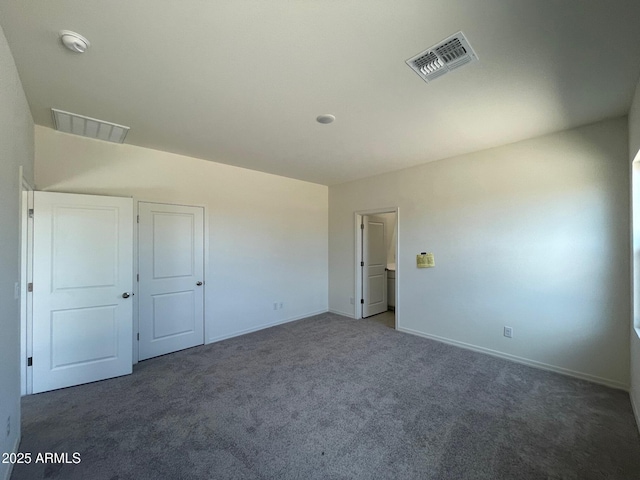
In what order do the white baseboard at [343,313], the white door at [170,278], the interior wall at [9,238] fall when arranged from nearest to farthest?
the interior wall at [9,238], the white door at [170,278], the white baseboard at [343,313]

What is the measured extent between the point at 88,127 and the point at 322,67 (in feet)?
8.47

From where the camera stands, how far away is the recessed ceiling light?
2494 millimetres

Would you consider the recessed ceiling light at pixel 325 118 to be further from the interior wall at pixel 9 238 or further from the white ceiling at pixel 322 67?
the interior wall at pixel 9 238

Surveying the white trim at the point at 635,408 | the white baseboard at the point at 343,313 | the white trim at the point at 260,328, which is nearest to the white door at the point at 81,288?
the white trim at the point at 260,328

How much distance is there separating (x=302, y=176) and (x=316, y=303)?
2.55 metres

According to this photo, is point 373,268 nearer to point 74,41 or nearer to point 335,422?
point 335,422

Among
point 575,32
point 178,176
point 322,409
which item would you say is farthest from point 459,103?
point 178,176

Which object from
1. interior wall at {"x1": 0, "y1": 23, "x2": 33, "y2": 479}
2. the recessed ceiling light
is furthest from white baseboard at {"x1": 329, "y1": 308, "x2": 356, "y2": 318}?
interior wall at {"x1": 0, "y1": 23, "x2": 33, "y2": 479}

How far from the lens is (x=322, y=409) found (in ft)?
7.58

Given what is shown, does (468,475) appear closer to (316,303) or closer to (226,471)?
(226,471)

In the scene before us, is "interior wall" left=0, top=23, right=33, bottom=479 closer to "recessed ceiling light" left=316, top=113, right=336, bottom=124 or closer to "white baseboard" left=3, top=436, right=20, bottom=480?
"white baseboard" left=3, top=436, right=20, bottom=480

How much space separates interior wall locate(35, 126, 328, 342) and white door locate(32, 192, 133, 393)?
1.16 feet

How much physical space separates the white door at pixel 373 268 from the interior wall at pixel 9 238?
4.45 m

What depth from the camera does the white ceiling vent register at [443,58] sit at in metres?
1.61
